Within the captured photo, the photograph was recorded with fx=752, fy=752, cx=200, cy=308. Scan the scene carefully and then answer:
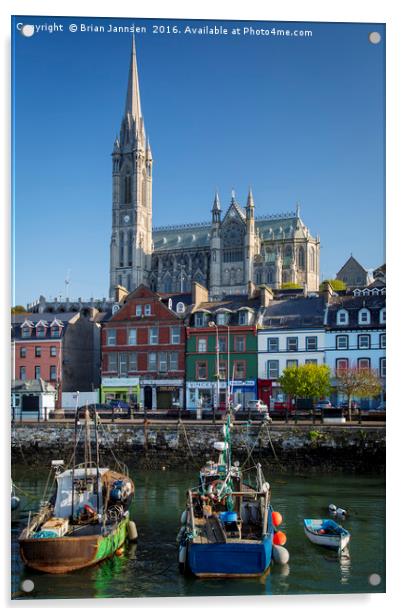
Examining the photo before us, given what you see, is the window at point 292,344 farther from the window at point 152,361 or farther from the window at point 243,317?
the window at point 152,361

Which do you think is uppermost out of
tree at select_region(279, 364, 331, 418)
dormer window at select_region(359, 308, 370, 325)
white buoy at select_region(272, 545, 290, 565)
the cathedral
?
the cathedral

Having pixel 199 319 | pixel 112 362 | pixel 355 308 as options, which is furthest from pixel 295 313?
pixel 112 362

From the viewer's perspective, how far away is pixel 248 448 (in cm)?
2736

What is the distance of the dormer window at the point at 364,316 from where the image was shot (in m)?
33.2

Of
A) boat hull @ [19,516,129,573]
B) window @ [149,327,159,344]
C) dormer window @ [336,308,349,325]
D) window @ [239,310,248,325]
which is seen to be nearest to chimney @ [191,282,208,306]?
window @ [149,327,159,344]

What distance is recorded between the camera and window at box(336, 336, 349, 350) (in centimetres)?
3407

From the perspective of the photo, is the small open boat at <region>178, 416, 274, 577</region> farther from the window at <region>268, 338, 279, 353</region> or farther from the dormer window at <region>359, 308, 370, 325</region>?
the window at <region>268, 338, 279, 353</region>

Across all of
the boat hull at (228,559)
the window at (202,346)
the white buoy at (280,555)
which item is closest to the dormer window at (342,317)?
the window at (202,346)

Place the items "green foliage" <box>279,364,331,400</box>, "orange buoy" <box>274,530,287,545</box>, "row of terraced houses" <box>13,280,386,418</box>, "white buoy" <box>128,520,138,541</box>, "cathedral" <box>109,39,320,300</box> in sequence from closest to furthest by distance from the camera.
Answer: "orange buoy" <box>274,530,287,545</box> → "white buoy" <box>128,520,138,541</box> → "green foliage" <box>279,364,331,400</box> → "row of terraced houses" <box>13,280,386,418</box> → "cathedral" <box>109,39,320,300</box>

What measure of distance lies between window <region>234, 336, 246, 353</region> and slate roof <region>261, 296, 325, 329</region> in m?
1.27

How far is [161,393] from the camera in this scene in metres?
40.0

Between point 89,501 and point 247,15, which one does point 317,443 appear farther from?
point 247,15

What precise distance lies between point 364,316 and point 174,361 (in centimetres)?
1118
